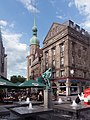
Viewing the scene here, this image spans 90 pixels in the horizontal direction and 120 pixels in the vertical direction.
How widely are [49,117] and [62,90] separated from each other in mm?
36266

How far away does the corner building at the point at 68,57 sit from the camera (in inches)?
1860

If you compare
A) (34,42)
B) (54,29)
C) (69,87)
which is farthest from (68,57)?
(34,42)

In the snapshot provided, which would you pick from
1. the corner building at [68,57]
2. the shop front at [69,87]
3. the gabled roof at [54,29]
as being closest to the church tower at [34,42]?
the gabled roof at [54,29]

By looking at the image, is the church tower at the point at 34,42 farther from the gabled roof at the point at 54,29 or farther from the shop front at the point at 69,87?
the shop front at the point at 69,87

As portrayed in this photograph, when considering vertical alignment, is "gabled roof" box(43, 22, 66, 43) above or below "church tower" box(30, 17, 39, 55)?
below

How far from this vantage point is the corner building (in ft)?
155

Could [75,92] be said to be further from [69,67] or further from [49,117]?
[49,117]

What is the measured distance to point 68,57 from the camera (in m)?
47.0

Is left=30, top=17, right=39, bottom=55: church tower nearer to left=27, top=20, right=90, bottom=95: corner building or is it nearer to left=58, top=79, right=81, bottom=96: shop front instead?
left=27, top=20, right=90, bottom=95: corner building

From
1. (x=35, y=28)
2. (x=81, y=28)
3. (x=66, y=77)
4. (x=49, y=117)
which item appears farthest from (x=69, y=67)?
(x=35, y=28)

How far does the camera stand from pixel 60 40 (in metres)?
50.9

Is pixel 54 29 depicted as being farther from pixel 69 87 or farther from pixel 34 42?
pixel 34 42

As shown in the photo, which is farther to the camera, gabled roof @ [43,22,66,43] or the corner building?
gabled roof @ [43,22,66,43]

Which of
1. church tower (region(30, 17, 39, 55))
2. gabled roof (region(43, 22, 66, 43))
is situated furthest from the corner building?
church tower (region(30, 17, 39, 55))
